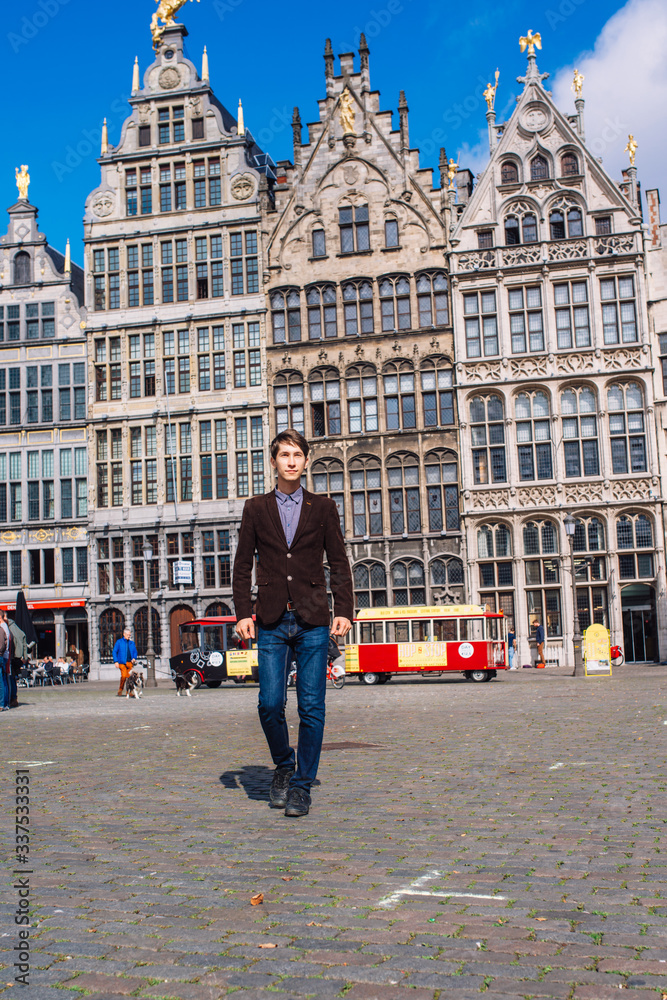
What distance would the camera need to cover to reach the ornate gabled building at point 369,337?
39438mm

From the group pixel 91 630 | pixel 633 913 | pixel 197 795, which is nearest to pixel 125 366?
pixel 91 630

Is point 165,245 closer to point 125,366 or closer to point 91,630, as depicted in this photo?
point 125,366

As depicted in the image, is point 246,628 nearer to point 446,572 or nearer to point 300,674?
point 300,674

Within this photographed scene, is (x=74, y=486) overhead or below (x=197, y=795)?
overhead

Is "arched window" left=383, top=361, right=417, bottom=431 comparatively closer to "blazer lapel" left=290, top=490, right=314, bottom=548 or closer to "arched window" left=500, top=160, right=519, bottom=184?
"arched window" left=500, top=160, right=519, bottom=184

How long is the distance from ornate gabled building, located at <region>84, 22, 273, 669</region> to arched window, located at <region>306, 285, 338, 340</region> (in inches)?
82.4

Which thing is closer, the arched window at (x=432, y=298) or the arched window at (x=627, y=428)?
the arched window at (x=627, y=428)

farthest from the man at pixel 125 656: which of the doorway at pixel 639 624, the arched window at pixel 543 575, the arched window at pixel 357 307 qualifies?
the doorway at pixel 639 624

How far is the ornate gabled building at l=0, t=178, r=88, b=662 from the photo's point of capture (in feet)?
141

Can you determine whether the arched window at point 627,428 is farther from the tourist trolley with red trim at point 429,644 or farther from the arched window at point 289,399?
the arched window at point 289,399

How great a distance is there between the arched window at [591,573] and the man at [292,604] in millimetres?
31262

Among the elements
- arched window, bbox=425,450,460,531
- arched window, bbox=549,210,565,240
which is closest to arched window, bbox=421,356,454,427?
arched window, bbox=425,450,460,531

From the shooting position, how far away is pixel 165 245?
43.4 m

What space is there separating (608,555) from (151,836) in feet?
108
